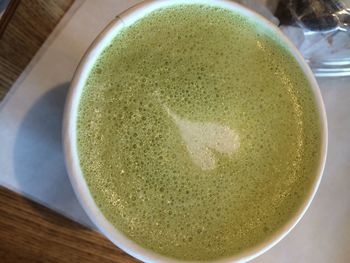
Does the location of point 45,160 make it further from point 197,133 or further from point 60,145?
point 197,133

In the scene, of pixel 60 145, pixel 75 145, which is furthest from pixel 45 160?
pixel 75 145

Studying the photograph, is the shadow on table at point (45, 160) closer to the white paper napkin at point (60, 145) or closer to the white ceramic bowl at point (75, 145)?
the white paper napkin at point (60, 145)

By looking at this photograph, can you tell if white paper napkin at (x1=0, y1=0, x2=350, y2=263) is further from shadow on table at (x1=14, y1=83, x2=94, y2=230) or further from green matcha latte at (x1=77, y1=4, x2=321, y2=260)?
green matcha latte at (x1=77, y1=4, x2=321, y2=260)

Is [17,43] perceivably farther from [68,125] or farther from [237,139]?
[237,139]

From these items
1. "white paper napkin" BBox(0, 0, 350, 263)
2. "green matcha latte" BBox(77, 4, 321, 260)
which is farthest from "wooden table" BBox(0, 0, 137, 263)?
"green matcha latte" BBox(77, 4, 321, 260)

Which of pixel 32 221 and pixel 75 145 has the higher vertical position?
pixel 75 145

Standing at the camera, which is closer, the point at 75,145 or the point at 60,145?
the point at 75,145
